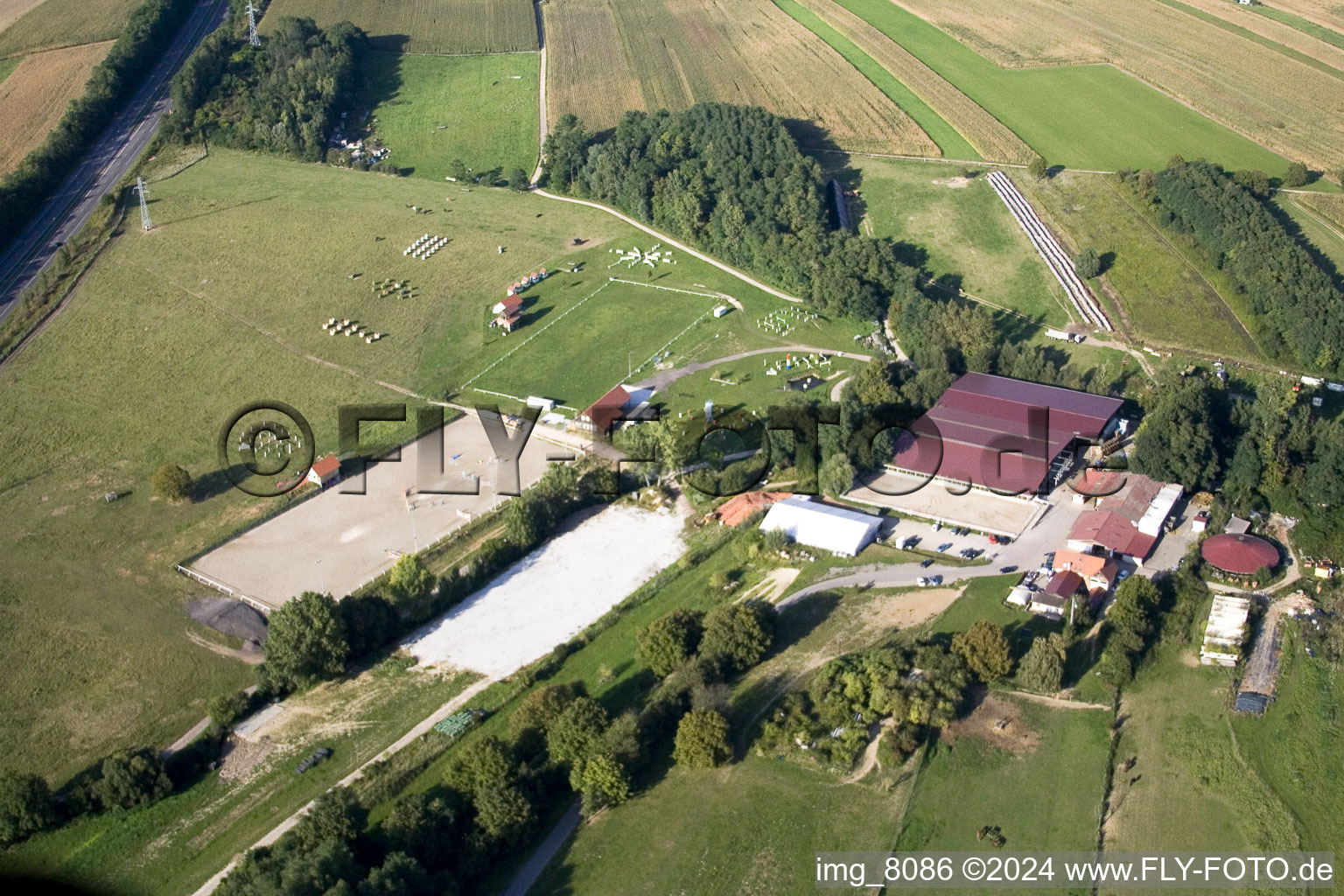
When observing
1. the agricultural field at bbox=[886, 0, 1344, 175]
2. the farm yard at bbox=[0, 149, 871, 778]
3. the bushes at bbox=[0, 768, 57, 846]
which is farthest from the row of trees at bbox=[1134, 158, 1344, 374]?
the bushes at bbox=[0, 768, 57, 846]

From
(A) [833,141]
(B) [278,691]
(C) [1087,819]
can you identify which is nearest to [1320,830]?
(C) [1087,819]

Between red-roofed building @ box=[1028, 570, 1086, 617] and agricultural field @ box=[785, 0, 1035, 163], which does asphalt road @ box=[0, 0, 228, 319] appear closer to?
agricultural field @ box=[785, 0, 1035, 163]

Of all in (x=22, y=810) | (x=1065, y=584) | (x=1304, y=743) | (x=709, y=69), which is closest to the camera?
(x=22, y=810)

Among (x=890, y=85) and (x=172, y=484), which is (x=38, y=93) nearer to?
(x=172, y=484)

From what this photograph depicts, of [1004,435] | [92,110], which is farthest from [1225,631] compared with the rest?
[92,110]

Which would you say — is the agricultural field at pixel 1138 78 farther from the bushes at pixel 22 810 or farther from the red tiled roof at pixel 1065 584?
the bushes at pixel 22 810

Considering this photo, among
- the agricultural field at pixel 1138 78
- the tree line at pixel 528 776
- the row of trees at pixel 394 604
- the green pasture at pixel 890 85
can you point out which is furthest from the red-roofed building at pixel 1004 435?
the green pasture at pixel 890 85
